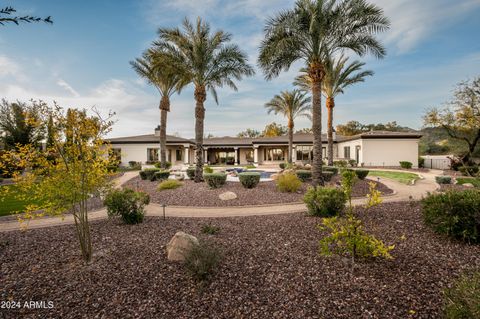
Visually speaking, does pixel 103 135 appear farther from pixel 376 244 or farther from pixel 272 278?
pixel 376 244

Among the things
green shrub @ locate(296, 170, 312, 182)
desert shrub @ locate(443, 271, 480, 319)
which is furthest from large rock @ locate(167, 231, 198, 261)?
green shrub @ locate(296, 170, 312, 182)

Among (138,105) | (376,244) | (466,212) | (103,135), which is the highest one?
(138,105)

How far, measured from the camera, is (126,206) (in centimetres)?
662

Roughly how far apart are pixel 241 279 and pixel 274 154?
3247 centimetres

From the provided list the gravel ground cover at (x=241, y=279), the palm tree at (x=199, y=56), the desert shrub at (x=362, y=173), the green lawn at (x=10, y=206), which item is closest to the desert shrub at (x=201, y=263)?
the gravel ground cover at (x=241, y=279)

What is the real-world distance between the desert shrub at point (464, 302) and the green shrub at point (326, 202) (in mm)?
4101

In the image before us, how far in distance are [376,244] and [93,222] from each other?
26.4 feet

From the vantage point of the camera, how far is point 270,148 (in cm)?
3553

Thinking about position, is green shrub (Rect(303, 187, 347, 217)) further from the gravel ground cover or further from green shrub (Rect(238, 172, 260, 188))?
green shrub (Rect(238, 172, 260, 188))

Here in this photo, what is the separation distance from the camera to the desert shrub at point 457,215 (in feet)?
14.7

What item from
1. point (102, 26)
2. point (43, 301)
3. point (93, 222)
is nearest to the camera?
point (43, 301)

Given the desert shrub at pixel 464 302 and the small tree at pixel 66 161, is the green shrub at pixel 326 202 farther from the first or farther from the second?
the small tree at pixel 66 161

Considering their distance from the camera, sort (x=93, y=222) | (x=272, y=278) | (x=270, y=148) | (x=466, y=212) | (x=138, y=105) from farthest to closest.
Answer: (x=270, y=148) → (x=138, y=105) → (x=93, y=222) → (x=466, y=212) → (x=272, y=278)

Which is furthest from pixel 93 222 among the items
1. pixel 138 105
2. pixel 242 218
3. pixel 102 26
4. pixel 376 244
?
pixel 138 105
